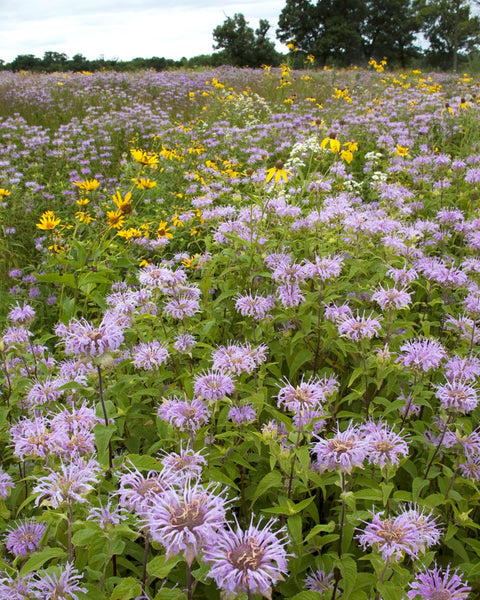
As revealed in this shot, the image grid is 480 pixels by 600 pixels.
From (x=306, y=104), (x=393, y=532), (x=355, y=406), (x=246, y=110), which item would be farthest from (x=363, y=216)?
(x=306, y=104)

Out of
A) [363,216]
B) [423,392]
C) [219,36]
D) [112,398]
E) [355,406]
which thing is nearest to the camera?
[423,392]

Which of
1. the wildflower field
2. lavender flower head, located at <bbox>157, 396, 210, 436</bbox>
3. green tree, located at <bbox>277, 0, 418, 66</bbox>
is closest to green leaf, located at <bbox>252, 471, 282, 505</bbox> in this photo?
the wildflower field

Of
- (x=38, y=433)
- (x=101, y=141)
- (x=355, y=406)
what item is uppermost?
(x=101, y=141)

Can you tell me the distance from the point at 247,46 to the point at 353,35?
9492 mm

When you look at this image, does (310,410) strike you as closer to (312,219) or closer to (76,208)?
(312,219)

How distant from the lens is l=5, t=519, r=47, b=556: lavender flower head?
55.3 inches

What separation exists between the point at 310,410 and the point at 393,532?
444 millimetres

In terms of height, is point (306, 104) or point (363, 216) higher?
point (306, 104)

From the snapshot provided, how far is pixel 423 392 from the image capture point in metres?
1.85

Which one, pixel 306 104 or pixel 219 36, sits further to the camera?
pixel 219 36

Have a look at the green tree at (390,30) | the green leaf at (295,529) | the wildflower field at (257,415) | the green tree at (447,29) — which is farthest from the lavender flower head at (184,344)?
the green tree at (390,30)

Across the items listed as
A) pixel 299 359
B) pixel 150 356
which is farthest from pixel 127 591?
pixel 299 359

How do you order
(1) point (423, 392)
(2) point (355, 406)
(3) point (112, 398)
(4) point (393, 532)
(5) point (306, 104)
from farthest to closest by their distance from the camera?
(5) point (306, 104) → (2) point (355, 406) → (3) point (112, 398) → (1) point (423, 392) → (4) point (393, 532)

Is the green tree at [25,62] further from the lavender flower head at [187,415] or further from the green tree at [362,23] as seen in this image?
the lavender flower head at [187,415]
